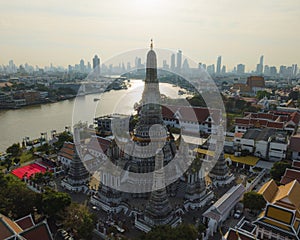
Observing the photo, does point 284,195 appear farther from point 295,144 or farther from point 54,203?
point 54,203

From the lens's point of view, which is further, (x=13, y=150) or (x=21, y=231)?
(x=13, y=150)

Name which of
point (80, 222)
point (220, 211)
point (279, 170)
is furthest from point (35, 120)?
point (279, 170)

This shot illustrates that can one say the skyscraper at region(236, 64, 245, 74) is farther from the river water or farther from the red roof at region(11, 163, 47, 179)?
the red roof at region(11, 163, 47, 179)

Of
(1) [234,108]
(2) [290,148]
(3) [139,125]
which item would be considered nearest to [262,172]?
(2) [290,148]

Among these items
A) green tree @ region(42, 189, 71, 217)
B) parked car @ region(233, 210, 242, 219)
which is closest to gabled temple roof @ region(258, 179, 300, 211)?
parked car @ region(233, 210, 242, 219)

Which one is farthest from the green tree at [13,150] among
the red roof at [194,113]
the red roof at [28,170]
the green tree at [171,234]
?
the red roof at [194,113]
